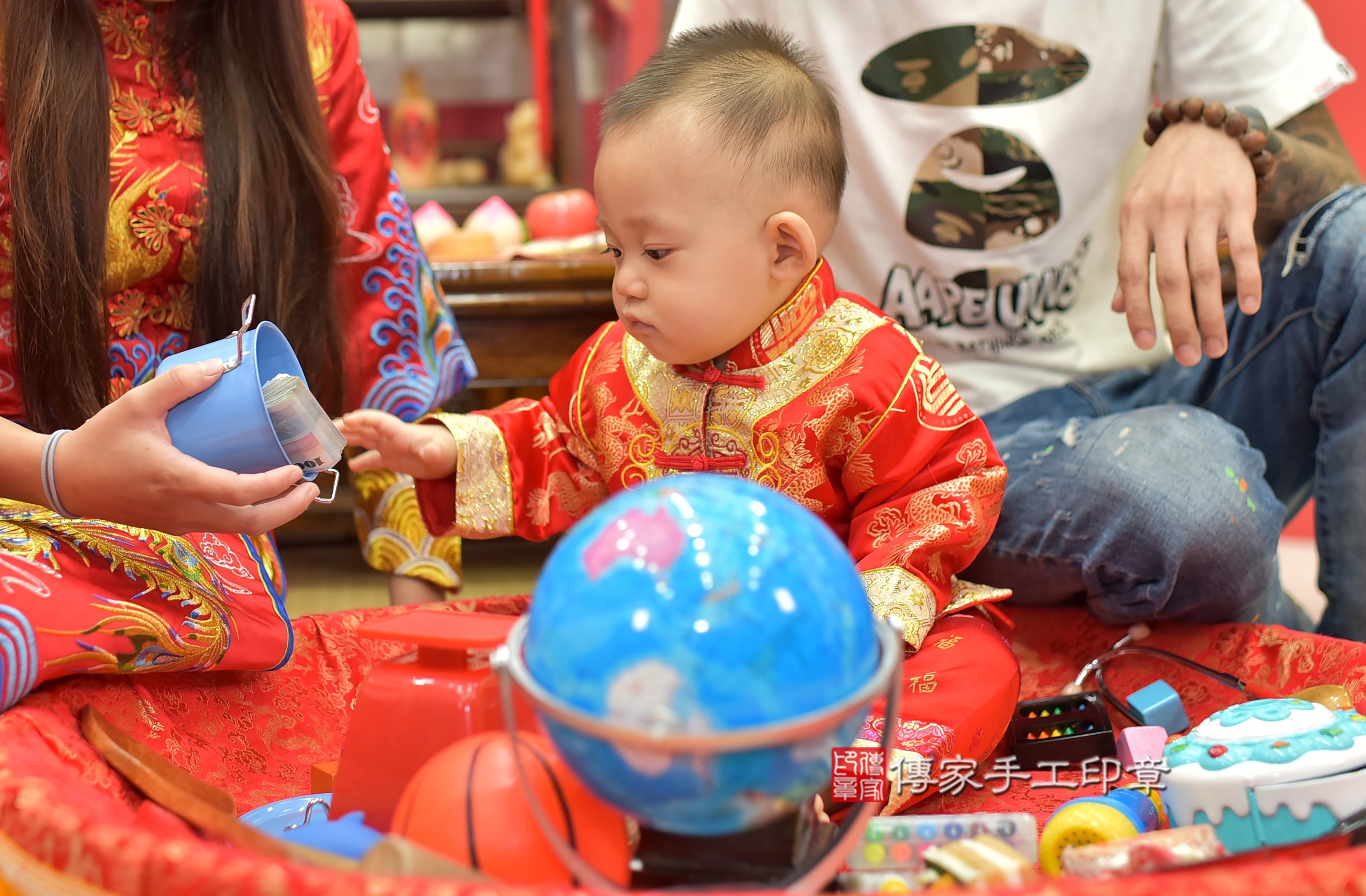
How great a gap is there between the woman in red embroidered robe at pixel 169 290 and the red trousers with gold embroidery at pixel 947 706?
0.44m

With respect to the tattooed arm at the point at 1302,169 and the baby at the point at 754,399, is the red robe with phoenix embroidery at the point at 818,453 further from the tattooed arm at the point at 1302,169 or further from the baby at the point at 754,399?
the tattooed arm at the point at 1302,169

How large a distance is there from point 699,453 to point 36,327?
556mm

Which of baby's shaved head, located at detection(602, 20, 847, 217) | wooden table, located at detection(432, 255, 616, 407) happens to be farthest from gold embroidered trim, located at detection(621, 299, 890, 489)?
wooden table, located at detection(432, 255, 616, 407)

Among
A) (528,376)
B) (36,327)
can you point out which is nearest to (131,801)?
(36,327)

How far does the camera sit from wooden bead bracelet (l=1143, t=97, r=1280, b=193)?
1.01 m

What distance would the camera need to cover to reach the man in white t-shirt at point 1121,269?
959 mm

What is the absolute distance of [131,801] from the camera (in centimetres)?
67

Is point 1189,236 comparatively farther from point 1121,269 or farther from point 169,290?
point 169,290

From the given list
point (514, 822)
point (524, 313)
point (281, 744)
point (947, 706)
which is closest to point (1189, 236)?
point (947, 706)

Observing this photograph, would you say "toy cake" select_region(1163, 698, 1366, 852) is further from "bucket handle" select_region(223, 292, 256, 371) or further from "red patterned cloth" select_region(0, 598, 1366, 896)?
"bucket handle" select_region(223, 292, 256, 371)

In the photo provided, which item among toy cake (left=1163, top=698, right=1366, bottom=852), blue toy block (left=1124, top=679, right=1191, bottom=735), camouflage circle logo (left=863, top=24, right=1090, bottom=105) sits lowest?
blue toy block (left=1124, top=679, right=1191, bottom=735)

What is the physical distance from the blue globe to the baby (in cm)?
29

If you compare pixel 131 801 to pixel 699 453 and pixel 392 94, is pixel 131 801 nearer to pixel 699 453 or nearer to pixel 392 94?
pixel 699 453

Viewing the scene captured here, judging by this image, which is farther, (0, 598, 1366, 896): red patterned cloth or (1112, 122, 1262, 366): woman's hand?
(1112, 122, 1262, 366): woman's hand
